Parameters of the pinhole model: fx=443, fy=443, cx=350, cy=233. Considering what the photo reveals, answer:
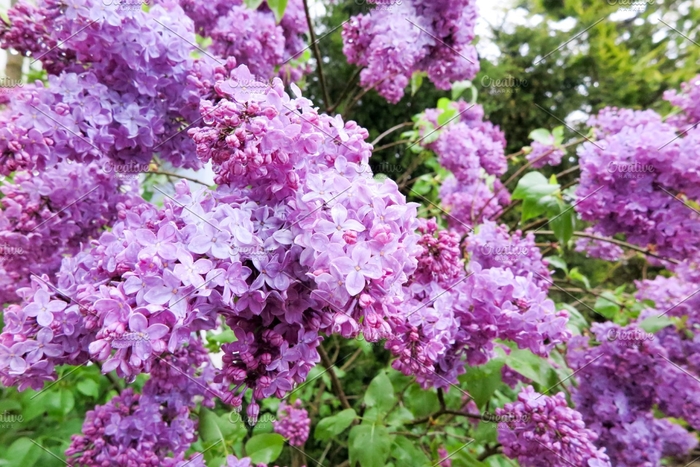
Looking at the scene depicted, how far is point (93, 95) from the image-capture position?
130 cm

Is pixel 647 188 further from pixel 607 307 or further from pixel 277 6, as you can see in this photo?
pixel 277 6

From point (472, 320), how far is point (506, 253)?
0.43 metres

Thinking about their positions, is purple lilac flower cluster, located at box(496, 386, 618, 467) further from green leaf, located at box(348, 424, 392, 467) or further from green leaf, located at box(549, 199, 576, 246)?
green leaf, located at box(549, 199, 576, 246)

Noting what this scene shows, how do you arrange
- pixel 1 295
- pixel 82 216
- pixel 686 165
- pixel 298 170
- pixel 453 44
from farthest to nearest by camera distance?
pixel 453 44
pixel 686 165
pixel 1 295
pixel 82 216
pixel 298 170

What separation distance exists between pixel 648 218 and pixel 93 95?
6.52ft

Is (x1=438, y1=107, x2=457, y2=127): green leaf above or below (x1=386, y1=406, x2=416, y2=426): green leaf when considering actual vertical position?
above

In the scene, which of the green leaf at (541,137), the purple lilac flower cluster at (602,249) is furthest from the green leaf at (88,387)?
the purple lilac flower cluster at (602,249)

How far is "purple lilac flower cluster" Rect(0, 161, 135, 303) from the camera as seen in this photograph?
135cm

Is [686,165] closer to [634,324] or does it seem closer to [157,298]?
[634,324]

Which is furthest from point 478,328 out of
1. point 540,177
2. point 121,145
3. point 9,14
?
point 9,14

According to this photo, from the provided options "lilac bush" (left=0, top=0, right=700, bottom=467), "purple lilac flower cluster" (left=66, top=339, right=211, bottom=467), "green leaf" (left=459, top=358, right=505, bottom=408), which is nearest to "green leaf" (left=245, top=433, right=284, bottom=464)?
"lilac bush" (left=0, top=0, right=700, bottom=467)

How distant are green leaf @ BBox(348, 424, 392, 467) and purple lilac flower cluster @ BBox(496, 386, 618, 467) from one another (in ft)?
1.21

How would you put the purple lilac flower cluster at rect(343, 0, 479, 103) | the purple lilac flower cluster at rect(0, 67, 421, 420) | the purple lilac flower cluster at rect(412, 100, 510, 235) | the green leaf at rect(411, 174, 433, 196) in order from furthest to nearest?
the green leaf at rect(411, 174, 433, 196) < the purple lilac flower cluster at rect(412, 100, 510, 235) < the purple lilac flower cluster at rect(343, 0, 479, 103) < the purple lilac flower cluster at rect(0, 67, 421, 420)

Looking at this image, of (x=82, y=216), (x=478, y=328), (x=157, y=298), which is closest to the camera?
(x=157, y=298)
